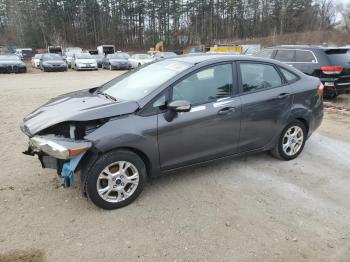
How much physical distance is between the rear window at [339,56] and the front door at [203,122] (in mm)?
6495

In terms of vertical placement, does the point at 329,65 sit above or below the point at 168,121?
above

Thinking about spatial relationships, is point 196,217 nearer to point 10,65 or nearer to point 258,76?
point 258,76

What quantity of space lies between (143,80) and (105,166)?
1.42m

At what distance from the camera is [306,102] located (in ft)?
16.4

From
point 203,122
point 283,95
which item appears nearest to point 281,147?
point 283,95

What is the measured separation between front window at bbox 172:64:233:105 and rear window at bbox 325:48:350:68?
6.51 meters

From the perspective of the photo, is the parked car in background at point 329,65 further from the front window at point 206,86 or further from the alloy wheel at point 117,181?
the alloy wheel at point 117,181

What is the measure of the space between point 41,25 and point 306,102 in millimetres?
70331

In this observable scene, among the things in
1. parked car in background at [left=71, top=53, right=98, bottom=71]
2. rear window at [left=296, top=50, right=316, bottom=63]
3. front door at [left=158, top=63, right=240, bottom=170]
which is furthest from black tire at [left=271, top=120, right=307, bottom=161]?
parked car in background at [left=71, top=53, right=98, bottom=71]

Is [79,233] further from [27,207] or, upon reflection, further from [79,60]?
[79,60]

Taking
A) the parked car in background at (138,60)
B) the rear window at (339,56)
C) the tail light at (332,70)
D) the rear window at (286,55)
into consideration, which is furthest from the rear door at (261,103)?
the parked car in background at (138,60)

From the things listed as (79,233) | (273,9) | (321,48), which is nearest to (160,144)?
(79,233)

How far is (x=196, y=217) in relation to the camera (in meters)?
3.55

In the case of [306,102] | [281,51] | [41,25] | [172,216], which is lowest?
[172,216]
